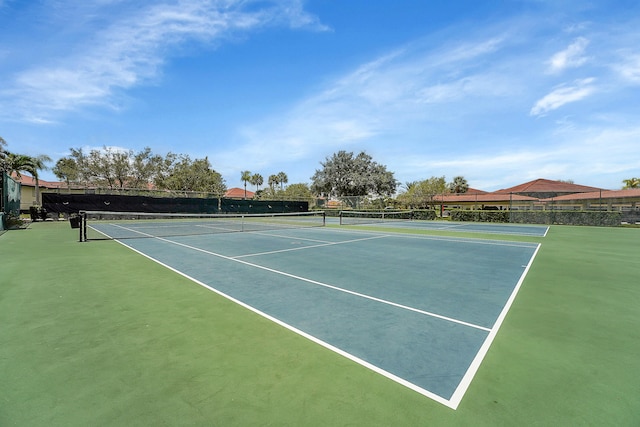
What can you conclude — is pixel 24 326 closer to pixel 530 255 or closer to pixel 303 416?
pixel 303 416

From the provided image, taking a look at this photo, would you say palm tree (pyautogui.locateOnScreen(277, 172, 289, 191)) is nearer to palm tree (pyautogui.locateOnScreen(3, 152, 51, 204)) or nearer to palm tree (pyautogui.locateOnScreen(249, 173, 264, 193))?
palm tree (pyautogui.locateOnScreen(249, 173, 264, 193))

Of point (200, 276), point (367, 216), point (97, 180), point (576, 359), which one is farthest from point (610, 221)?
point (97, 180)

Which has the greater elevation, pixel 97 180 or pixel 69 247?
pixel 97 180

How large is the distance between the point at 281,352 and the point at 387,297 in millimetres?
2476

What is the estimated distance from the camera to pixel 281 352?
3.23m

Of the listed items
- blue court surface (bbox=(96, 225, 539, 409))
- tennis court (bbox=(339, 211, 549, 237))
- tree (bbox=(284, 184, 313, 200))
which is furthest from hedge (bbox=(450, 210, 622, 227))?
tree (bbox=(284, 184, 313, 200))

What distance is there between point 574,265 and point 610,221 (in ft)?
80.7

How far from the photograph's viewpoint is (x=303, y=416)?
224cm

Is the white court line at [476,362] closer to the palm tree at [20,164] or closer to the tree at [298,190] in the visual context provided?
the palm tree at [20,164]

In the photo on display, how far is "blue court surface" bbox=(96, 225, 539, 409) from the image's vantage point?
10.2 feet

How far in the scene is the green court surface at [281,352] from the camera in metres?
2.31

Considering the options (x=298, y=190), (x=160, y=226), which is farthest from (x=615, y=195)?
(x=298, y=190)

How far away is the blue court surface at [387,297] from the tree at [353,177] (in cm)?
4746

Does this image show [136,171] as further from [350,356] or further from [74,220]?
[350,356]
